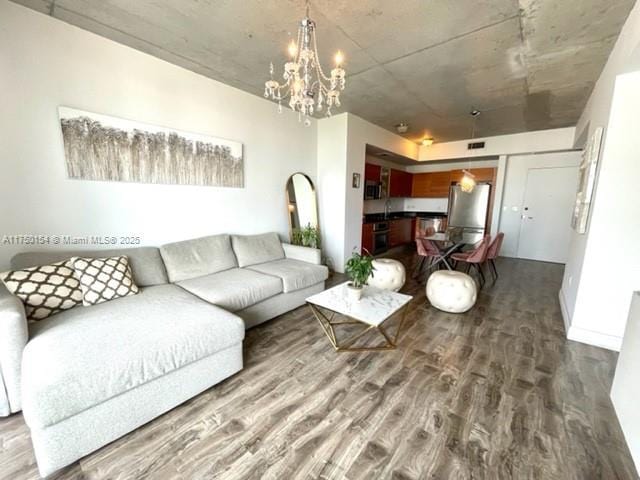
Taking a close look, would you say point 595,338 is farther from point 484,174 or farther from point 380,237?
point 484,174

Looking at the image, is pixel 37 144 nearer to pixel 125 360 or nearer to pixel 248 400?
pixel 125 360

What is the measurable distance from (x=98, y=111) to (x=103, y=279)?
4.90ft

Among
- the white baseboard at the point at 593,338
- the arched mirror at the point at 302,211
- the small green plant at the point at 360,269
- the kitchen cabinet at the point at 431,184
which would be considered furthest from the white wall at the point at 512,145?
the small green plant at the point at 360,269

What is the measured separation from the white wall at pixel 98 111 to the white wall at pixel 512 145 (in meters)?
4.33

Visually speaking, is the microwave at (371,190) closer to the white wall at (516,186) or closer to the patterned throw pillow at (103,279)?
the white wall at (516,186)

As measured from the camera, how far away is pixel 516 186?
18.4ft

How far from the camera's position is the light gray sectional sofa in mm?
1207

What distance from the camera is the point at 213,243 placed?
9.81 ft

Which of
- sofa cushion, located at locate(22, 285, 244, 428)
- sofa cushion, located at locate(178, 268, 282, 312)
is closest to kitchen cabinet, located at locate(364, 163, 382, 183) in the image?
sofa cushion, located at locate(178, 268, 282, 312)

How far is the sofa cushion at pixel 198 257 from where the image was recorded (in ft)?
8.61

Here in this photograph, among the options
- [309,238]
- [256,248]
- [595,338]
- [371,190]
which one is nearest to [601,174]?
[595,338]

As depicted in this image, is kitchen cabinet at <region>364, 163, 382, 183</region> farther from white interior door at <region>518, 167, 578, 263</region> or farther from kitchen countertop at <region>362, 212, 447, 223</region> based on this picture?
white interior door at <region>518, 167, 578, 263</region>

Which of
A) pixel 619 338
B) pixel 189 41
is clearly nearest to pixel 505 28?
pixel 189 41

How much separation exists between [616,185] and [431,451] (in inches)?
104
